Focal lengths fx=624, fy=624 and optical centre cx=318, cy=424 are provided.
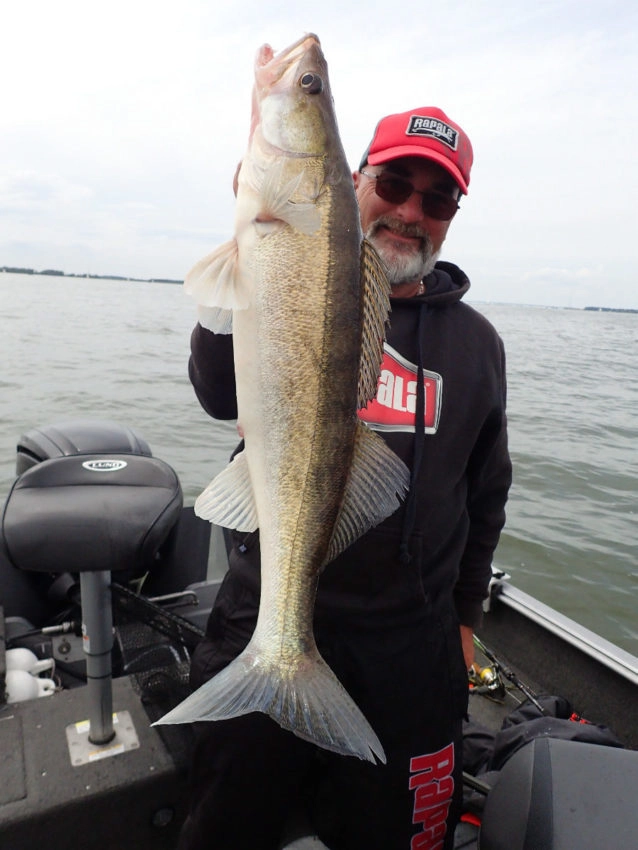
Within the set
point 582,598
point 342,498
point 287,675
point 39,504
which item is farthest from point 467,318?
point 582,598

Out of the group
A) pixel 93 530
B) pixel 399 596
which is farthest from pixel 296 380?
pixel 93 530

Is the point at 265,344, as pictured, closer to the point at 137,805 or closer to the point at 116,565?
the point at 116,565

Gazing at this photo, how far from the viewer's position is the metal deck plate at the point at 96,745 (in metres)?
2.29

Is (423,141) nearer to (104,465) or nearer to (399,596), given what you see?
(399,596)

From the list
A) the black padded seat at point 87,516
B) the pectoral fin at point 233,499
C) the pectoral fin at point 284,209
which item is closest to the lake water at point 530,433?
the black padded seat at point 87,516

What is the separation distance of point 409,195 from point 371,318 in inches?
43.2

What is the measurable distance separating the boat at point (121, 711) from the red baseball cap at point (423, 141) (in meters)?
1.66

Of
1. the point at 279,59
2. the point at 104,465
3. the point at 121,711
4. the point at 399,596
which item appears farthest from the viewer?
the point at 104,465

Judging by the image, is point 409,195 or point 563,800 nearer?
point 563,800

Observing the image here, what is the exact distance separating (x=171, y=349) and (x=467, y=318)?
17.8m

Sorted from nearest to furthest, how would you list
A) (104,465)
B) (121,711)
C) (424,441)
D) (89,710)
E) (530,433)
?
(424,441) < (89,710) < (121,711) < (104,465) < (530,433)

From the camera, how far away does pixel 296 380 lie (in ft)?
5.05

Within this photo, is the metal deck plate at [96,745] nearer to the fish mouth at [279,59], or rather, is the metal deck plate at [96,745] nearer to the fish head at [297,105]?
the fish head at [297,105]

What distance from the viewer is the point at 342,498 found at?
169 centimetres
